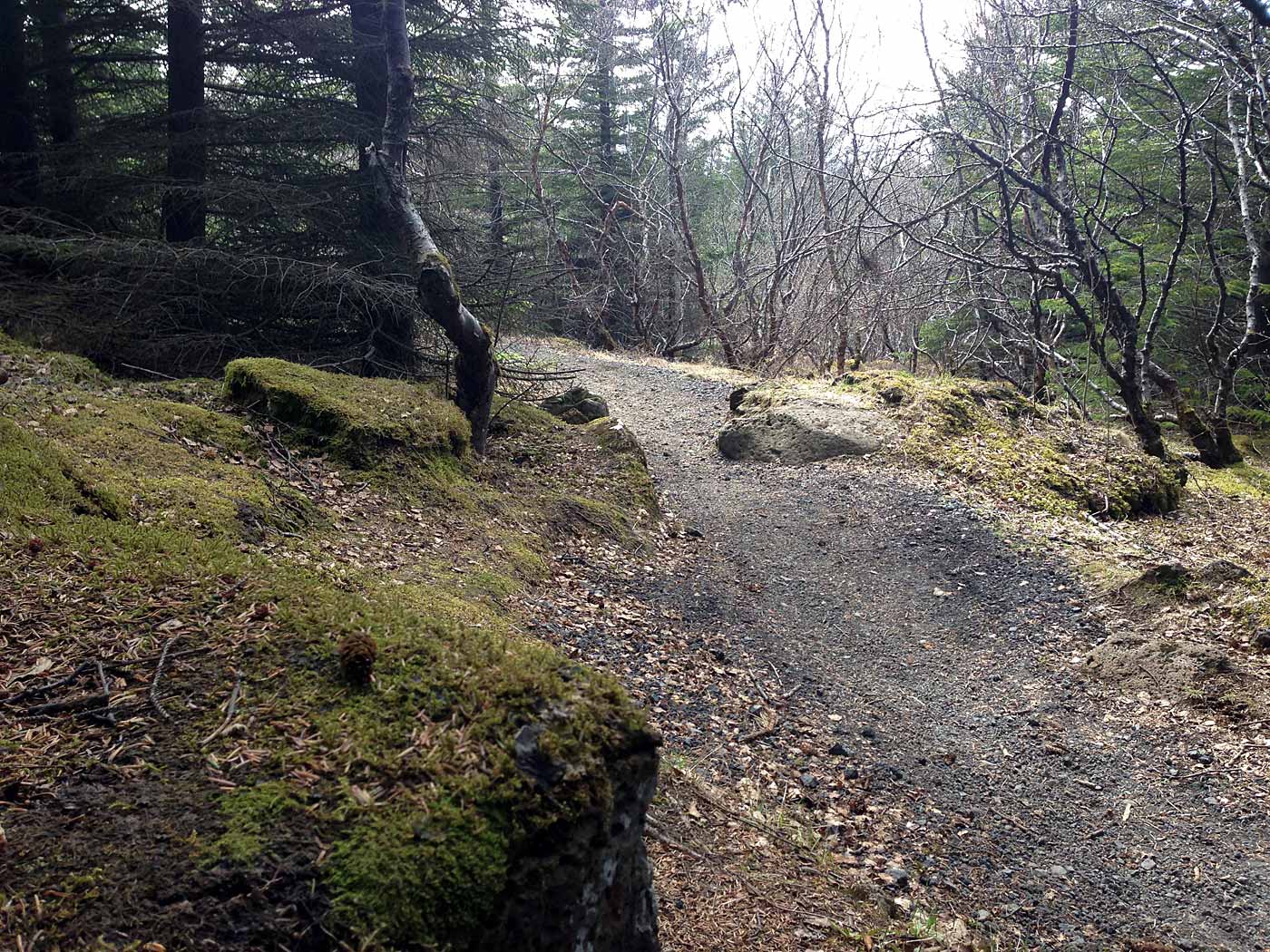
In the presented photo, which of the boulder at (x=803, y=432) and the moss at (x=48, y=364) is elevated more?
the moss at (x=48, y=364)

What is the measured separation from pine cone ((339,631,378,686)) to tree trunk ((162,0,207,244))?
7.04 meters

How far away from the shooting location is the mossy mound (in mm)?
5824

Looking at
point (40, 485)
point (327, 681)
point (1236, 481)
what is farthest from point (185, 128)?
point (1236, 481)

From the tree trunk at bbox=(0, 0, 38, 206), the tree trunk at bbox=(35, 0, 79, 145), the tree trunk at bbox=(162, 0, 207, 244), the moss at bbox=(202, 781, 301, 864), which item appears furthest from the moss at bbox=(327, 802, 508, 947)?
the tree trunk at bbox=(35, 0, 79, 145)

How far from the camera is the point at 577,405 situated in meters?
9.87

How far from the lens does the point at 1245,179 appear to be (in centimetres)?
980

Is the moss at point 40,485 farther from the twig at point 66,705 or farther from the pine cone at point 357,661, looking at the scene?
the pine cone at point 357,661

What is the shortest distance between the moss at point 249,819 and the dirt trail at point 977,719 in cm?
286

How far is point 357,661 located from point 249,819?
1.50ft

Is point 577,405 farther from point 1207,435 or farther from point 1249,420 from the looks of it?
point 1249,420

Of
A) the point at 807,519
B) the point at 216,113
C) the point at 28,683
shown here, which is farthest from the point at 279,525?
the point at 216,113

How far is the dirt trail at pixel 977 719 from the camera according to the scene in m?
3.65

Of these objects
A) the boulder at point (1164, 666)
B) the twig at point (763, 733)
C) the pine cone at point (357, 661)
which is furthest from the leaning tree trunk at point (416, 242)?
the boulder at point (1164, 666)

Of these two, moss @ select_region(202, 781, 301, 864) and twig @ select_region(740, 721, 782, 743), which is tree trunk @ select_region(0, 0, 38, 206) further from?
moss @ select_region(202, 781, 301, 864)
